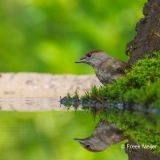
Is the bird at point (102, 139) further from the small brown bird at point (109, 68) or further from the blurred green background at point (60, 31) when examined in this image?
the blurred green background at point (60, 31)

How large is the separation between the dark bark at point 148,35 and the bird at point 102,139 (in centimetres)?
138

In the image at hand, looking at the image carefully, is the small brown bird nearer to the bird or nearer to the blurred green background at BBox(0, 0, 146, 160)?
the bird

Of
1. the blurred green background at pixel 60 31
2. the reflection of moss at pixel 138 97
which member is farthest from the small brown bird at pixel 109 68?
the blurred green background at pixel 60 31

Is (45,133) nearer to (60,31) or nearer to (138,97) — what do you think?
(138,97)

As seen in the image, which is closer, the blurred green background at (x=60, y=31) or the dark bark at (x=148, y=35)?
the dark bark at (x=148, y=35)

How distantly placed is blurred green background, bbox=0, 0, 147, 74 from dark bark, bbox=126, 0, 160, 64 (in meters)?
3.14

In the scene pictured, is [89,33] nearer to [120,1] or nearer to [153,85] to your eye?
[120,1]

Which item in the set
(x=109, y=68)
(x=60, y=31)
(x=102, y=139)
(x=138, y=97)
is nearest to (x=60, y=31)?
(x=60, y=31)

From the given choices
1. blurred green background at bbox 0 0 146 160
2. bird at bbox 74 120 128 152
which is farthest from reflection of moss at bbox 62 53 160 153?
blurred green background at bbox 0 0 146 160

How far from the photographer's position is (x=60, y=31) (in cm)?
927

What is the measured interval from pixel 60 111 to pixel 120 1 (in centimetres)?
403

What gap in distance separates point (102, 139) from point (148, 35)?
182 cm

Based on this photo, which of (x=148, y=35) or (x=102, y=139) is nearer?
(x=102, y=139)

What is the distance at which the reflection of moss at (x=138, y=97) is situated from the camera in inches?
156
